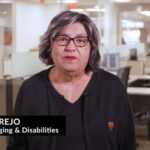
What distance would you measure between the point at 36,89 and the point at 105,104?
0.87 feet

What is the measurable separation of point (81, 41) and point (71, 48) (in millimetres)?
50

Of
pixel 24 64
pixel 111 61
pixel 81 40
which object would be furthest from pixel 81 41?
pixel 111 61

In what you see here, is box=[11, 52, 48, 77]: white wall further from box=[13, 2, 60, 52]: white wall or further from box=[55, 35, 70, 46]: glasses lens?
box=[55, 35, 70, 46]: glasses lens

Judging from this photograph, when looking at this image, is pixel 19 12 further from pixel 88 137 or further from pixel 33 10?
pixel 88 137

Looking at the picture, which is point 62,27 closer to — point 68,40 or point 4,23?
point 68,40

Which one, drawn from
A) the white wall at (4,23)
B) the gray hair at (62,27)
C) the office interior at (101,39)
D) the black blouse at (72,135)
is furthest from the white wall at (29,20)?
the black blouse at (72,135)

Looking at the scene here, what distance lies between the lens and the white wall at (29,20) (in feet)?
16.3

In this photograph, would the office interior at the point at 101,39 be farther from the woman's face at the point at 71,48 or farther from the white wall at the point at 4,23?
the woman's face at the point at 71,48

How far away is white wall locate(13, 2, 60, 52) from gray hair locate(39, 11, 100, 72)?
326 cm

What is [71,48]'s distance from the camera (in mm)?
1300

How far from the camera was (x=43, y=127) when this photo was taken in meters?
1.36

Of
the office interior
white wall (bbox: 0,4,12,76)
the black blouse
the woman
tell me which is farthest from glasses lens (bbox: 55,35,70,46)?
white wall (bbox: 0,4,12,76)

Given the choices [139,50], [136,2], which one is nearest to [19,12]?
[139,50]

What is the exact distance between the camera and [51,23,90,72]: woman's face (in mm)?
1304
